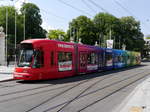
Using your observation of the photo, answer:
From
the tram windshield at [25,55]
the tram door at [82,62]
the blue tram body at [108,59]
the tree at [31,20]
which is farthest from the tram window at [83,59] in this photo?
the tree at [31,20]

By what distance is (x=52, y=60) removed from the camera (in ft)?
56.5

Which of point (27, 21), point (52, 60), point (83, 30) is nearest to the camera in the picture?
point (52, 60)

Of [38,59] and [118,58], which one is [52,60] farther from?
[118,58]

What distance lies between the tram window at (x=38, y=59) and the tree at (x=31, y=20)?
6294 cm

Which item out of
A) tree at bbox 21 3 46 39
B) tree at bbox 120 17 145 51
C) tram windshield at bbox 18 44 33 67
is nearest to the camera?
tram windshield at bbox 18 44 33 67

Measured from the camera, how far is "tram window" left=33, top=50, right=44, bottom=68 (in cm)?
1574

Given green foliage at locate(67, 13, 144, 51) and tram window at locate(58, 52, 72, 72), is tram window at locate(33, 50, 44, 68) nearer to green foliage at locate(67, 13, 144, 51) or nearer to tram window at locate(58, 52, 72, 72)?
tram window at locate(58, 52, 72, 72)

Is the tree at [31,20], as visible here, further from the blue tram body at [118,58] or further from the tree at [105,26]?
the blue tram body at [118,58]

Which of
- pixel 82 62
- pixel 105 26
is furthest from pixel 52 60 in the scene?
pixel 105 26

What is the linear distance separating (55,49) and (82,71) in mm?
5288

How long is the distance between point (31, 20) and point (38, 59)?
64.6 meters

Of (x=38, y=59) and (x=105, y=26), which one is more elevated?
(x=105, y=26)

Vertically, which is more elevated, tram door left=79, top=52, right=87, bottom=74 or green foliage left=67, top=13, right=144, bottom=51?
green foliage left=67, top=13, right=144, bottom=51

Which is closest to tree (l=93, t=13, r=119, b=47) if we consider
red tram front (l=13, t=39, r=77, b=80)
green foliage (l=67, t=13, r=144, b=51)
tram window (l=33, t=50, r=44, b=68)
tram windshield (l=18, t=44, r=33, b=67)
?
green foliage (l=67, t=13, r=144, b=51)
